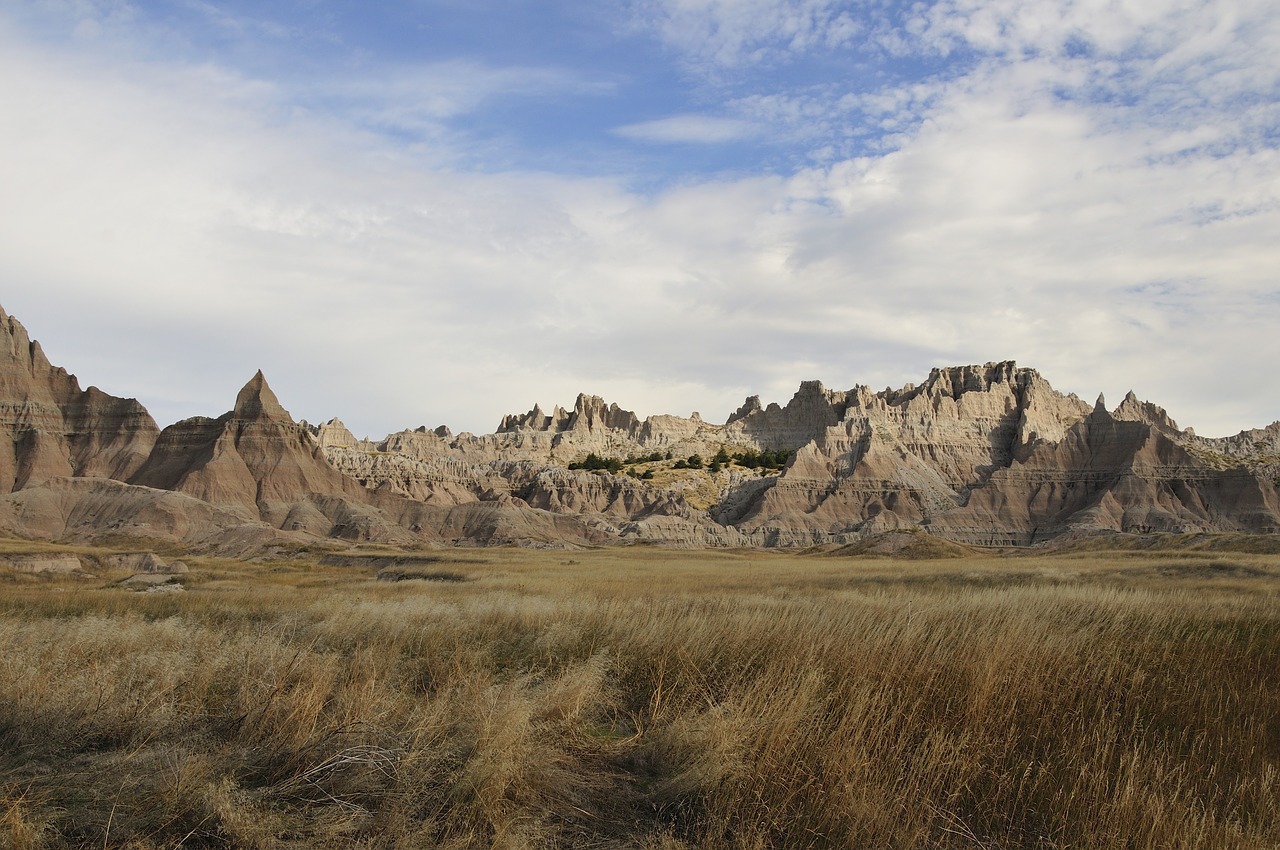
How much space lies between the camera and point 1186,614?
1270 cm

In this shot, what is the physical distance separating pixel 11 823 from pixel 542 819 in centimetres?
318

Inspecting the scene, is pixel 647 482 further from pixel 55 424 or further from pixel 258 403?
pixel 55 424

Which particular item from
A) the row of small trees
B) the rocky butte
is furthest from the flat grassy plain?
the row of small trees

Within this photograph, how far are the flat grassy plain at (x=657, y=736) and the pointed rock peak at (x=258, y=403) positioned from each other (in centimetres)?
10643

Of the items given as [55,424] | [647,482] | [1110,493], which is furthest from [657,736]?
[647,482]

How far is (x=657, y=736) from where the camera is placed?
7277 millimetres

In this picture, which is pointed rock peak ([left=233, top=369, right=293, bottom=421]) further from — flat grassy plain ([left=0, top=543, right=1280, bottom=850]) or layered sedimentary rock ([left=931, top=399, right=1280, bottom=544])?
flat grassy plain ([left=0, top=543, right=1280, bottom=850])

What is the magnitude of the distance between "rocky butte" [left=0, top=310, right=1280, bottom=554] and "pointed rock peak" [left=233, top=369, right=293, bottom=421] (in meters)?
0.21

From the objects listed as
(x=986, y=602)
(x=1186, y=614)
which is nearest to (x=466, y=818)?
(x=986, y=602)

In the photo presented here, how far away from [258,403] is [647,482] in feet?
196

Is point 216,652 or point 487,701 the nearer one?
point 487,701

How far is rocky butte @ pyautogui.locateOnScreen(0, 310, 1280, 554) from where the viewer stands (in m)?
92.4

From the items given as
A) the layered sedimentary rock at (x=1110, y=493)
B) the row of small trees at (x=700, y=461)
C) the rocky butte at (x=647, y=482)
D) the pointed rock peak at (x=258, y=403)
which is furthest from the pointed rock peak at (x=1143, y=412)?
the pointed rock peak at (x=258, y=403)

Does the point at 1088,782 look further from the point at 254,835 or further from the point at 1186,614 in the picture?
the point at 1186,614
